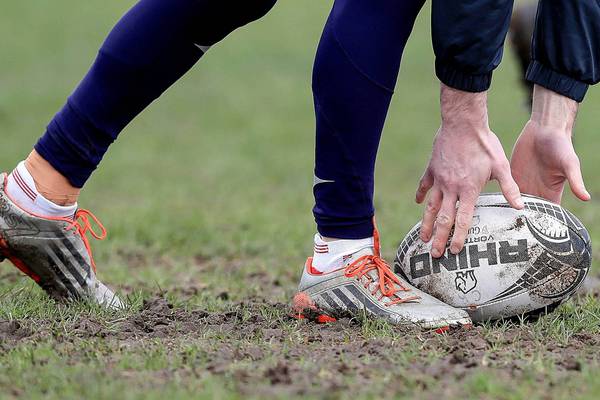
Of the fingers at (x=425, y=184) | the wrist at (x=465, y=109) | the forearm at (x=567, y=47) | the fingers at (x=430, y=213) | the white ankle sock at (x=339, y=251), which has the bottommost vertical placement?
the white ankle sock at (x=339, y=251)

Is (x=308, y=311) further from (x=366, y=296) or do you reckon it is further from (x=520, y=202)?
(x=520, y=202)

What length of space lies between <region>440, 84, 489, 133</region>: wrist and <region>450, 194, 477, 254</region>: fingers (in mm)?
246

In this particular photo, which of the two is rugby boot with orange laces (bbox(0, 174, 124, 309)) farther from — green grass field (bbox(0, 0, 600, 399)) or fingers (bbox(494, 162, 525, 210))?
fingers (bbox(494, 162, 525, 210))

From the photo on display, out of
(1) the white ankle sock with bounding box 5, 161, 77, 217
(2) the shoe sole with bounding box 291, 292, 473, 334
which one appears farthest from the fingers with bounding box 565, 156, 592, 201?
(1) the white ankle sock with bounding box 5, 161, 77, 217

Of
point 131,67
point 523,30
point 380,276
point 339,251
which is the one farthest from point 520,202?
point 523,30

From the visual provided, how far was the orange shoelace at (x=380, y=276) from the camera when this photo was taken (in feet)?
11.7

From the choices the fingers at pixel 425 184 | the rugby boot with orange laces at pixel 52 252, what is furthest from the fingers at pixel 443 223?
the rugby boot with orange laces at pixel 52 252

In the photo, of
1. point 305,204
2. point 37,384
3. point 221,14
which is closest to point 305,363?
point 37,384

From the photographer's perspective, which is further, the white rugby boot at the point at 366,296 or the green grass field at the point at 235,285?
the white rugby boot at the point at 366,296

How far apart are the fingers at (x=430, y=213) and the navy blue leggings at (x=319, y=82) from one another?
0.64 ft

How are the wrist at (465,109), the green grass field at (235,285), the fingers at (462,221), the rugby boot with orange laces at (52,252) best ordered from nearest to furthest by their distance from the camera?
1. the green grass field at (235,285)
2. the wrist at (465,109)
3. the fingers at (462,221)
4. the rugby boot with orange laces at (52,252)

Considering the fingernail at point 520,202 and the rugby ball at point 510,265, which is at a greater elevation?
the fingernail at point 520,202

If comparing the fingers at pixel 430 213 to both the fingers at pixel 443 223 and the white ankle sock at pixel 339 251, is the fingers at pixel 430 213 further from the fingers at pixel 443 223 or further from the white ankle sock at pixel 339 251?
the white ankle sock at pixel 339 251

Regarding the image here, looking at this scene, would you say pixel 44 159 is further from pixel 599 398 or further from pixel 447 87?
pixel 599 398
